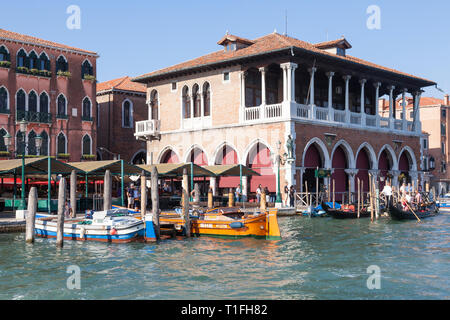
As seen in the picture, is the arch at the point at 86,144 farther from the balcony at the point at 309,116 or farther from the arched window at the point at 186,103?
the balcony at the point at 309,116

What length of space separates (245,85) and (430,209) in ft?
34.7

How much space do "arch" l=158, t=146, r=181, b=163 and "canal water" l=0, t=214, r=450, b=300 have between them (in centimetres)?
1395

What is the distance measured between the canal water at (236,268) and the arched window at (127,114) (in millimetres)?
19765

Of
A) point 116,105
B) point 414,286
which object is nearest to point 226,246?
point 414,286

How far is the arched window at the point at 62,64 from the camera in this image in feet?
104

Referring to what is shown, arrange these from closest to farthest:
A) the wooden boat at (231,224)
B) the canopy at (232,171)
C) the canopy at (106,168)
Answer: the wooden boat at (231,224)
the canopy at (106,168)
the canopy at (232,171)

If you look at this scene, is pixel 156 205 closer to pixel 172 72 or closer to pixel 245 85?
pixel 245 85

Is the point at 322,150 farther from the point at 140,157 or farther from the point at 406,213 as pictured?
the point at 140,157

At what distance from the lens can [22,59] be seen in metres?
30.2

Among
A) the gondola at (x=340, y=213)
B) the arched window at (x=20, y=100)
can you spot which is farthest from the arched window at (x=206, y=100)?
the arched window at (x=20, y=100)

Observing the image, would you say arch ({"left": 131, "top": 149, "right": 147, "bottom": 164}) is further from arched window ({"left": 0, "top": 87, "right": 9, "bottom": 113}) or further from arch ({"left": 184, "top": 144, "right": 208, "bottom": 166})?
arched window ({"left": 0, "top": 87, "right": 9, "bottom": 113})

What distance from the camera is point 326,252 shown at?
1516cm

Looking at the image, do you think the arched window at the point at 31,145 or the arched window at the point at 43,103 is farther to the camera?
the arched window at the point at 43,103

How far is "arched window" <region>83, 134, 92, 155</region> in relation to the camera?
3281 centimetres
